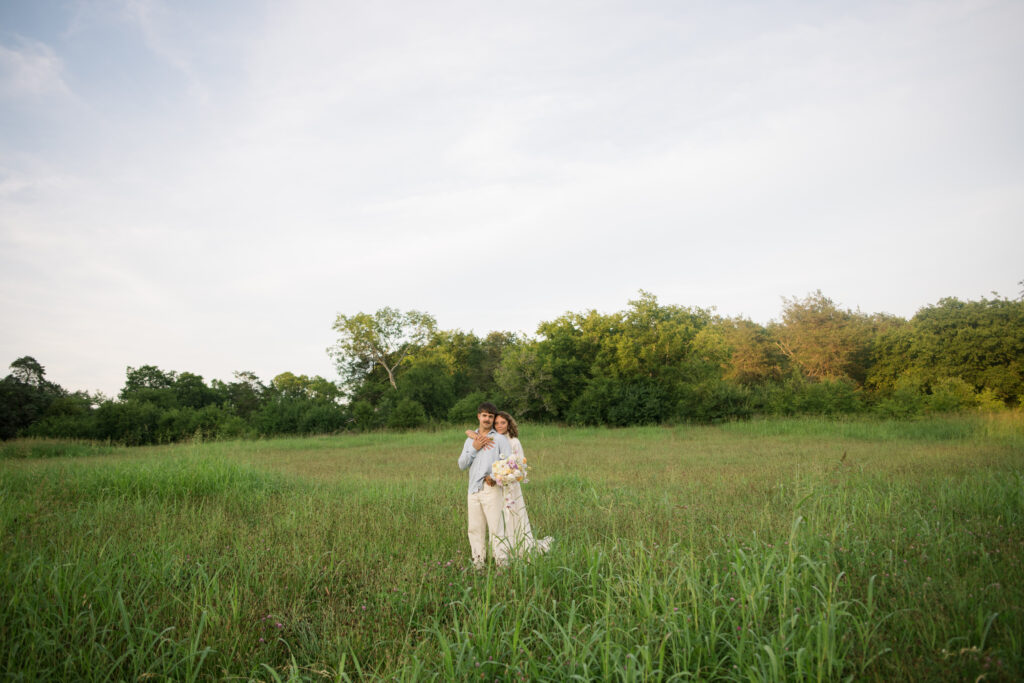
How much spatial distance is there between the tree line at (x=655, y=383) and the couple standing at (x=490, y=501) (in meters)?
23.4

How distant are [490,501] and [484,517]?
0.79ft

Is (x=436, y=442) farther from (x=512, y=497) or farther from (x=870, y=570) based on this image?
(x=870, y=570)

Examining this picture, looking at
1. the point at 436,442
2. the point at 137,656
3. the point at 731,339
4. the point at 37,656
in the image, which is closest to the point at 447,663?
the point at 137,656

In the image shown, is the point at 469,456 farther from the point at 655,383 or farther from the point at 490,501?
the point at 655,383

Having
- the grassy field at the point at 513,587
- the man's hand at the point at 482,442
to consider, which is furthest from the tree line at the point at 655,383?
the man's hand at the point at 482,442

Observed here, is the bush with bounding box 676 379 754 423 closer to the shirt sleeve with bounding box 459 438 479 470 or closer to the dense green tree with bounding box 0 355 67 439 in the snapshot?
the shirt sleeve with bounding box 459 438 479 470

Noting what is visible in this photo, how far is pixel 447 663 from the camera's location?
278cm

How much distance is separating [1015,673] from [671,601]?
4.87ft

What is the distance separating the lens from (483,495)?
521 cm

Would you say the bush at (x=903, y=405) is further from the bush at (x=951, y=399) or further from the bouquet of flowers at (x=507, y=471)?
the bouquet of flowers at (x=507, y=471)

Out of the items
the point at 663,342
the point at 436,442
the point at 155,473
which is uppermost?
the point at 663,342

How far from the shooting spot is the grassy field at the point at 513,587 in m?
2.72

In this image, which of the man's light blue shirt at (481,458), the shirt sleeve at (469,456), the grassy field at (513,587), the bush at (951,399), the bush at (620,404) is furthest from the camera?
the bush at (620,404)

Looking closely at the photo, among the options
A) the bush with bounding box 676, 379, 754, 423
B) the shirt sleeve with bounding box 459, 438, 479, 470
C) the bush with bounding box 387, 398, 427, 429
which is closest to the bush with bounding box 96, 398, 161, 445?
the bush with bounding box 387, 398, 427, 429
